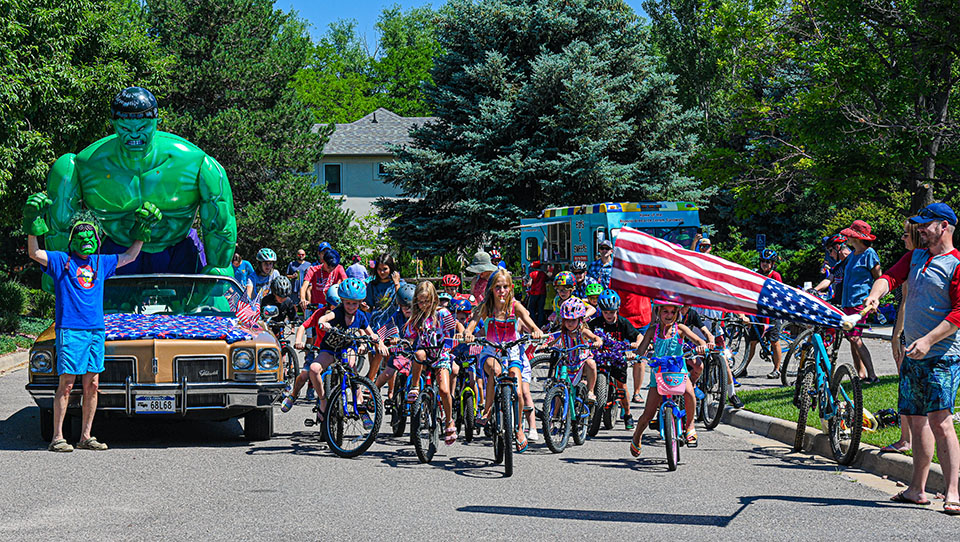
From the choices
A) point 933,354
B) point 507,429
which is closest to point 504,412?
point 507,429

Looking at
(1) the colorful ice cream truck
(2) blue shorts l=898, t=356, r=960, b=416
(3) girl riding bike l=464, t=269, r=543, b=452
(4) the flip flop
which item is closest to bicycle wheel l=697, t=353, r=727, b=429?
(3) girl riding bike l=464, t=269, r=543, b=452

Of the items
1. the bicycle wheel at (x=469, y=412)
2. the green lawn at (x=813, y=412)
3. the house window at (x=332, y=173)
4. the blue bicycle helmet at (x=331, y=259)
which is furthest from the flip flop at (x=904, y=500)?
the house window at (x=332, y=173)

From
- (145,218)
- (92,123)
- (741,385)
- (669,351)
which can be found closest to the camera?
(669,351)

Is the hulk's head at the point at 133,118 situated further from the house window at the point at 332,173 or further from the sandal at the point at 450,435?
the house window at the point at 332,173

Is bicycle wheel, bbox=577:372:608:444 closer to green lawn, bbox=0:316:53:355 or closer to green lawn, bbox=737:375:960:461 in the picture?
green lawn, bbox=737:375:960:461

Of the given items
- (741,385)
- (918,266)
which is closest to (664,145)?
(741,385)

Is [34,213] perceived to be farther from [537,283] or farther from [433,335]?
[537,283]

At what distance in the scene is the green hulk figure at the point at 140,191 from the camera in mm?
11570

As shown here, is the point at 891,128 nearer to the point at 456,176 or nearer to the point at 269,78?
the point at 456,176

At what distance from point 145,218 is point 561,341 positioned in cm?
483

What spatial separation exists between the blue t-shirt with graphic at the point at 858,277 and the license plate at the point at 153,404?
305 inches

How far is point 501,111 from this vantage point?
110ft

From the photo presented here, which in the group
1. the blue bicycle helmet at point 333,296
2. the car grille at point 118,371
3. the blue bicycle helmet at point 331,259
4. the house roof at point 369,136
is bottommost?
the car grille at point 118,371

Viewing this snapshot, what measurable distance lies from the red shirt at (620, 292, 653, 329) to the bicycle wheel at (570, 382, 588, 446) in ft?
6.35
